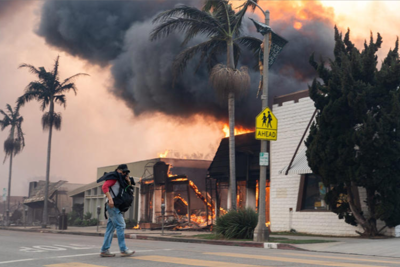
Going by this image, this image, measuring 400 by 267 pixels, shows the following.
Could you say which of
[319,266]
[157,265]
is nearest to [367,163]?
[319,266]

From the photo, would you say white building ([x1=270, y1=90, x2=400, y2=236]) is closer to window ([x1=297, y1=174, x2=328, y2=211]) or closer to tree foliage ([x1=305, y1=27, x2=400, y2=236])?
window ([x1=297, y1=174, x2=328, y2=211])

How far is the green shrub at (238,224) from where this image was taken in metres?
15.7

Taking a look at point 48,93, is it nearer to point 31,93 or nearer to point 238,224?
point 31,93

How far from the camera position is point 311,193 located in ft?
61.6

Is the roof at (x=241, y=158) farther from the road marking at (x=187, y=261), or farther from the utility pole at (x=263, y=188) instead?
the road marking at (x=187, y=261)

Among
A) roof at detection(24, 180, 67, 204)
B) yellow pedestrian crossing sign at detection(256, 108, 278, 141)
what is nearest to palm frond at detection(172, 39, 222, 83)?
yellow pedestrian crossing sign at detection(256, 108, 278, 141)

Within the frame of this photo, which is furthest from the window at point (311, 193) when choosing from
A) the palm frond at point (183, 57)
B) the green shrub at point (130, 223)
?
the green shrub at point (130, 223)

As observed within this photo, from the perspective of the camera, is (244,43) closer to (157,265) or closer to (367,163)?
(367,163)

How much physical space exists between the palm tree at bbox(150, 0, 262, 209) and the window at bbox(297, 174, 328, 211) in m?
2.61

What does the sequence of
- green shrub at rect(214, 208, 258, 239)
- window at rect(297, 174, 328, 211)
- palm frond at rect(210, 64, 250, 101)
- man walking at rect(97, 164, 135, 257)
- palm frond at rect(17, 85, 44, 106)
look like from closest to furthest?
man walking at rect(97, 164, 135, 257), green shrub at rect(214, 208, 258, 239), window at rect(297, 174, 328, 211), palm frond at rect(210, 64, 250, 101), palm frond at rect(17, 85, 44, 106)

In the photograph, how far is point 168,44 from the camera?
29.1 meters

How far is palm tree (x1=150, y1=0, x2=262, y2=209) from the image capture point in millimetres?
20141

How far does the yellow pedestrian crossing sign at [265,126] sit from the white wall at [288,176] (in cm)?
473

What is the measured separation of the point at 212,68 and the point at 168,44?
353 inches
